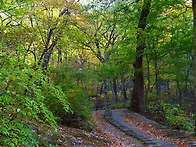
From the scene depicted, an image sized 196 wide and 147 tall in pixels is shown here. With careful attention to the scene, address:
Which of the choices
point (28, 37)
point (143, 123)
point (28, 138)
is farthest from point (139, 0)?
point (28, 138)

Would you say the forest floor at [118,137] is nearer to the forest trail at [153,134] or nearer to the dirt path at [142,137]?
the forest trail at [153,134]

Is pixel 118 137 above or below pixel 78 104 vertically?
below

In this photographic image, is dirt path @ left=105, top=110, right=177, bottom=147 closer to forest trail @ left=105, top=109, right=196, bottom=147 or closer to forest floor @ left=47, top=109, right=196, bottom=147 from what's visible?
forest trail @ left=105, top=109, right=196, bottom=147

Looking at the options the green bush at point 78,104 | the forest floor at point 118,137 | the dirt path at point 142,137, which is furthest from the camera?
the green bush at point 78,104

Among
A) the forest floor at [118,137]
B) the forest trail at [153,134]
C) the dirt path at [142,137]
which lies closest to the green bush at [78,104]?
the forest floor at [118,137]

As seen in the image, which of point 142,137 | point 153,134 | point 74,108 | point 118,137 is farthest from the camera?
point 153,134

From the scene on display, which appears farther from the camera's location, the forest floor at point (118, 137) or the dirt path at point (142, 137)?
the dirt path at point (142, 137)

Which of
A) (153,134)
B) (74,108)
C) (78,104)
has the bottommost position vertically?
(153,134)

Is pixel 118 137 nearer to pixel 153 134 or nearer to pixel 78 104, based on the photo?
pixel 153 134

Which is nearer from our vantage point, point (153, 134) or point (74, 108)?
point (74, 108)

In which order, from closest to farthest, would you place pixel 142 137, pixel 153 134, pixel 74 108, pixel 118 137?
pixel 74 108 < pixel 142 137 < pixel 118 137 < pixel 153 134

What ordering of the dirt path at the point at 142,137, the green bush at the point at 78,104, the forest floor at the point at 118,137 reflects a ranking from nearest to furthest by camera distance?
the forest floor at the point at 118,137 < the dirt path at the point at 142,137 < the green bush at the point at 78,104

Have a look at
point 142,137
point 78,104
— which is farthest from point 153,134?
point 78,104

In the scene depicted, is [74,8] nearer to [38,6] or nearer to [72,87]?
[38,6]
